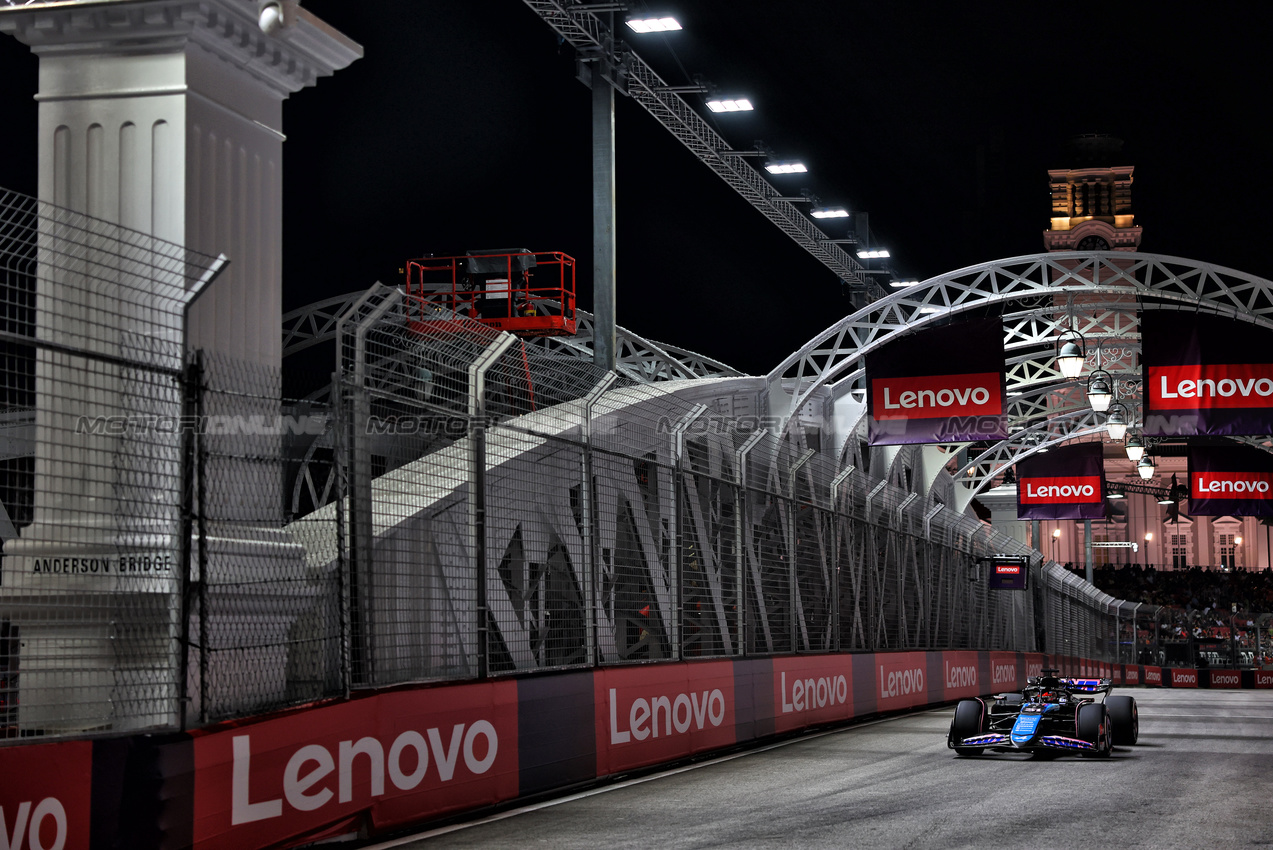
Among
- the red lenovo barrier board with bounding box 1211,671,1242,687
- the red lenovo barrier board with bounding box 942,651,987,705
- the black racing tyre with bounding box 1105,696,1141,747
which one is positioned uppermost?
the black racing tyre with bounding box 1105,696,1141,747

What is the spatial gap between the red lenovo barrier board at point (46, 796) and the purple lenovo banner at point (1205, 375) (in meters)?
18.1

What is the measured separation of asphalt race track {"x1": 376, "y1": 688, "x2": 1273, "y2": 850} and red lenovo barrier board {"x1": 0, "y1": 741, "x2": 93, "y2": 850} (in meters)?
2.09

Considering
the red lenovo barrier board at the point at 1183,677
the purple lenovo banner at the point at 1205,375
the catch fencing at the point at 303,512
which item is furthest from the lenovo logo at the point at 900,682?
the red lenovo barrier board at the point at 1183,677

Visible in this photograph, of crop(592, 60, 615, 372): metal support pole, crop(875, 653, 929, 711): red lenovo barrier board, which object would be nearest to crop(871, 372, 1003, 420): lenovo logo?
crop(875, 653, 929, 711): red lenovo barrier board

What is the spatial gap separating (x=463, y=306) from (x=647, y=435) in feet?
41.7

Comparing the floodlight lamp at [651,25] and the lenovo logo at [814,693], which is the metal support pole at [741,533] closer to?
the lenovo logo at [814,693]

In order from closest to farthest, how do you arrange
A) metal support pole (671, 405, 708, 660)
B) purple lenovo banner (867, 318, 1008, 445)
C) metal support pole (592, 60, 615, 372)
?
1. metal support pole (671, 405, 708, 660)
2. metal support pole (592, 60, 615, 372)
3. purple lenovo banner (867, 318, 1008, 445)

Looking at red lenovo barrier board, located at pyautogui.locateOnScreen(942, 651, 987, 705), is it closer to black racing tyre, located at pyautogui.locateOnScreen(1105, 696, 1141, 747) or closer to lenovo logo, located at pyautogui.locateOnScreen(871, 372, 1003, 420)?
lenovo logo, located at pyautogui.locateOnScreen(871, 372, 1003, 420)

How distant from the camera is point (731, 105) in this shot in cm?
2698

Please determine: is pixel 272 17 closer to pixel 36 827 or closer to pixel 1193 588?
pixel 36 827

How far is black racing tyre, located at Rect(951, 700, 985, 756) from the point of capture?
12.9m

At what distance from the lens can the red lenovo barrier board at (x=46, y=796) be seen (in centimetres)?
577

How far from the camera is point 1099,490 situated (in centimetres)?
3650

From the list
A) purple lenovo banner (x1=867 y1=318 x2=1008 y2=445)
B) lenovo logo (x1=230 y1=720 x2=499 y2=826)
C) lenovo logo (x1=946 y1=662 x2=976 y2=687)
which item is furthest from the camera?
lenovo logo (x1=946 y1=662 x2=976 y2=687)
